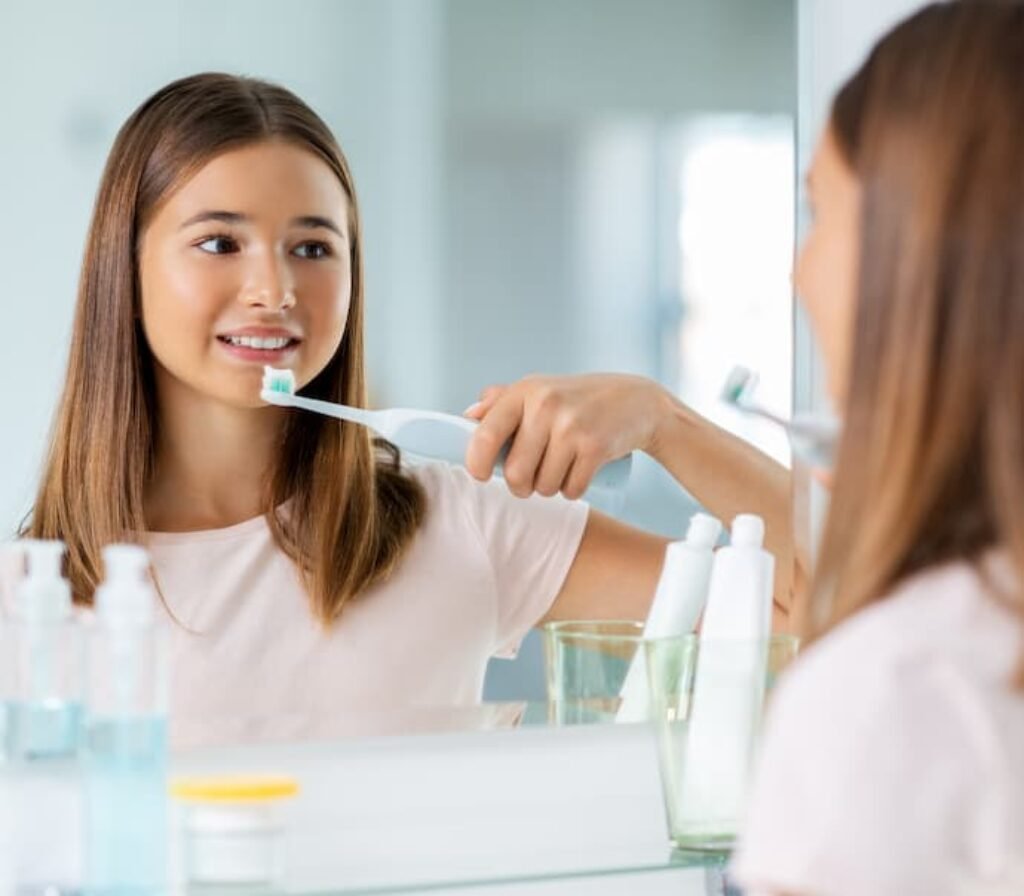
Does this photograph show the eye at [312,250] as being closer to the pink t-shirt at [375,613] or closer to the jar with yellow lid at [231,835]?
the pink t-shirt at [375,613]

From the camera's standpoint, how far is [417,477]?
3.10 feet

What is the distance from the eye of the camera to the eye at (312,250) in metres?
0.87

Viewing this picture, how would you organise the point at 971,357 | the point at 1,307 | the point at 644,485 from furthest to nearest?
the point at 644,485, the point at 1,307, the point at 971,357

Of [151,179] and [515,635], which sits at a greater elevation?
[151,179]

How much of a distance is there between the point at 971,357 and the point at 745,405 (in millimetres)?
475

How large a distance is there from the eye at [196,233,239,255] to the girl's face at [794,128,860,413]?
353mm

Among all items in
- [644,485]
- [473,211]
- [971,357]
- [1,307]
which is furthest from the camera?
[644,485]

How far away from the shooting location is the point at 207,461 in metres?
0.87

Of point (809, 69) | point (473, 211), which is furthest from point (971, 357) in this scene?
point (809, 69)

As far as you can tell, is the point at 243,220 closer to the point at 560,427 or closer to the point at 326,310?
the point at 326,310

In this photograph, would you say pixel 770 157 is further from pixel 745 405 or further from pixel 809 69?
→ pixel 745 405

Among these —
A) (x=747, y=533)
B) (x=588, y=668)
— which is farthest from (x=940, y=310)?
(x=588, y=668)

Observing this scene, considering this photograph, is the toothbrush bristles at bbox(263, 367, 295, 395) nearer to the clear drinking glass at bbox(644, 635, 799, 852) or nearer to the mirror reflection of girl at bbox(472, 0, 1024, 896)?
the clear drinking glass at bbox(644, 635, 799, 852)

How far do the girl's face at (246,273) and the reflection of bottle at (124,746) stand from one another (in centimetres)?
17
